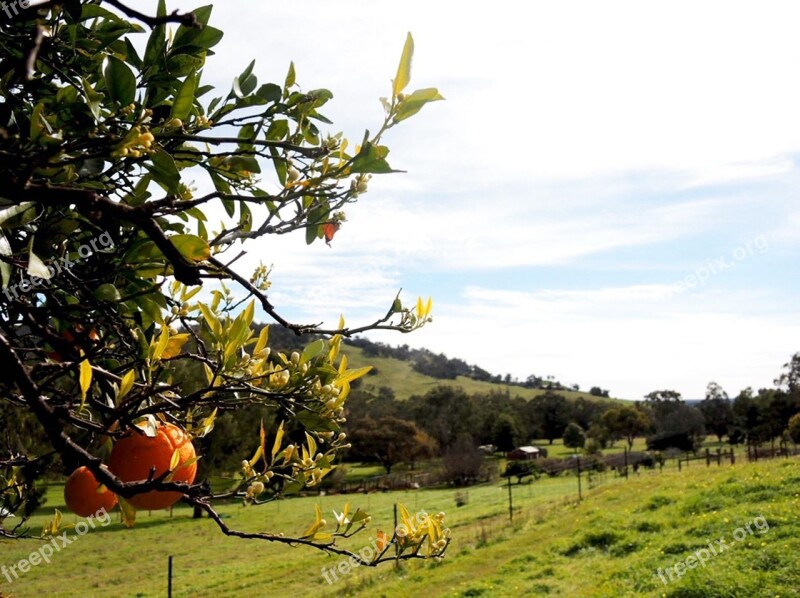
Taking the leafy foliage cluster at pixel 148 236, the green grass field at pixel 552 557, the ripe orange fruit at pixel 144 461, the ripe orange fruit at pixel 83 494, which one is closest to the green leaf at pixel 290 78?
the leafy foliage cluster at pixel 148 236

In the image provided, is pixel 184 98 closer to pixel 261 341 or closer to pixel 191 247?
pixel 191 247

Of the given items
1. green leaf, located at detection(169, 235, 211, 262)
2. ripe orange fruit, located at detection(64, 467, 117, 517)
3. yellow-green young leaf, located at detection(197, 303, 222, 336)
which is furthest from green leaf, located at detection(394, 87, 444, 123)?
ripe orange fruit, located at detection(64, 467, 117, 517)

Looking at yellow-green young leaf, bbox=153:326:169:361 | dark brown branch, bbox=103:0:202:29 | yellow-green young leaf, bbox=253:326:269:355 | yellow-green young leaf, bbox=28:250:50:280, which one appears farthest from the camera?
yellow-green young leaf, bbox=253:326:269:355

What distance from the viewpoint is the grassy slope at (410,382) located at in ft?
341

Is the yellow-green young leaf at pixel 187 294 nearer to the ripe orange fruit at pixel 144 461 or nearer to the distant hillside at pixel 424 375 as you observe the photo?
the ripe orange fruit at pixel 144 461

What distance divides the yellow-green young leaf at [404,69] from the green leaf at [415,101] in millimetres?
38

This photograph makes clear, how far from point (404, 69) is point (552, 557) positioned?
14.3 m

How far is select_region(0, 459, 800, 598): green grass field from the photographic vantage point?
10.1m

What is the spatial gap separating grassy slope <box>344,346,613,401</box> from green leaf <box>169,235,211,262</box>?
97373 millimetres

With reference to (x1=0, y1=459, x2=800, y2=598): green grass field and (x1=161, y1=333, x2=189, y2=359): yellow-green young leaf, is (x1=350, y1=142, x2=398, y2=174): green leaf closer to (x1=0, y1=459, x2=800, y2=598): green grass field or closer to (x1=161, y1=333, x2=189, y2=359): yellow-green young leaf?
(x1=161, y1=333, x2=189, y2=359): yellow-green young leaf

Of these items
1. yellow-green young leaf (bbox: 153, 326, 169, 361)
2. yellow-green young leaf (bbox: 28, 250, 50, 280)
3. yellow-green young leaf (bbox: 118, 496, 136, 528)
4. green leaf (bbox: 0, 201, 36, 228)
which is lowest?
yellow-green young leaf (bbox: 118, 496, 136, 528)

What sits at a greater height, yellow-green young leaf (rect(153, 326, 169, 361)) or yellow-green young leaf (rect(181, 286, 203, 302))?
yellow-green young leaf (rect(181, 286, 203, 302))

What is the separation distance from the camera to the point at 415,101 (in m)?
1.36

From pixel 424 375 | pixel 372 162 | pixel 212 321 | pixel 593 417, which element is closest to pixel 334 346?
pixel 212 321
